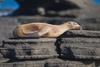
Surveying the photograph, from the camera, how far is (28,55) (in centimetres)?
376

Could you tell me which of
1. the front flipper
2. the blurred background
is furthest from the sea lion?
the blurred background

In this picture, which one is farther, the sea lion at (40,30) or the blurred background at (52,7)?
the blurred background at (52,7)

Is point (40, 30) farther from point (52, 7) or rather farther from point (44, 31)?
point (52, 7)

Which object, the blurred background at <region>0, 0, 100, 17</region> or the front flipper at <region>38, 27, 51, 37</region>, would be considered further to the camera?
the blurred background at <region>0, 0, 100, 17</region>

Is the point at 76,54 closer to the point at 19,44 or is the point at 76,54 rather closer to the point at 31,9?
the point at 19,44

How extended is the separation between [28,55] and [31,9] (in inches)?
472

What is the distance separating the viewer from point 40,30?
401cm

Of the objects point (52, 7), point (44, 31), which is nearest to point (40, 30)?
point (44, 31)

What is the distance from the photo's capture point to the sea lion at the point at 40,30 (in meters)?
3.96

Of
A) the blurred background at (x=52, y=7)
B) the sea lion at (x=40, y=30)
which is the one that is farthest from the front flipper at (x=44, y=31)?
the blurred background at (x=52, y=7)

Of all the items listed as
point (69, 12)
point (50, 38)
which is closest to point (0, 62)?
point (50, 38)

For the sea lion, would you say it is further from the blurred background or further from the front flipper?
the blurred background

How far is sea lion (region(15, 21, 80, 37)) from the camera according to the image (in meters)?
3.96

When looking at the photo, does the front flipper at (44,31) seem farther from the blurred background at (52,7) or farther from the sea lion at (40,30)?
the blurred background at (52,7)
